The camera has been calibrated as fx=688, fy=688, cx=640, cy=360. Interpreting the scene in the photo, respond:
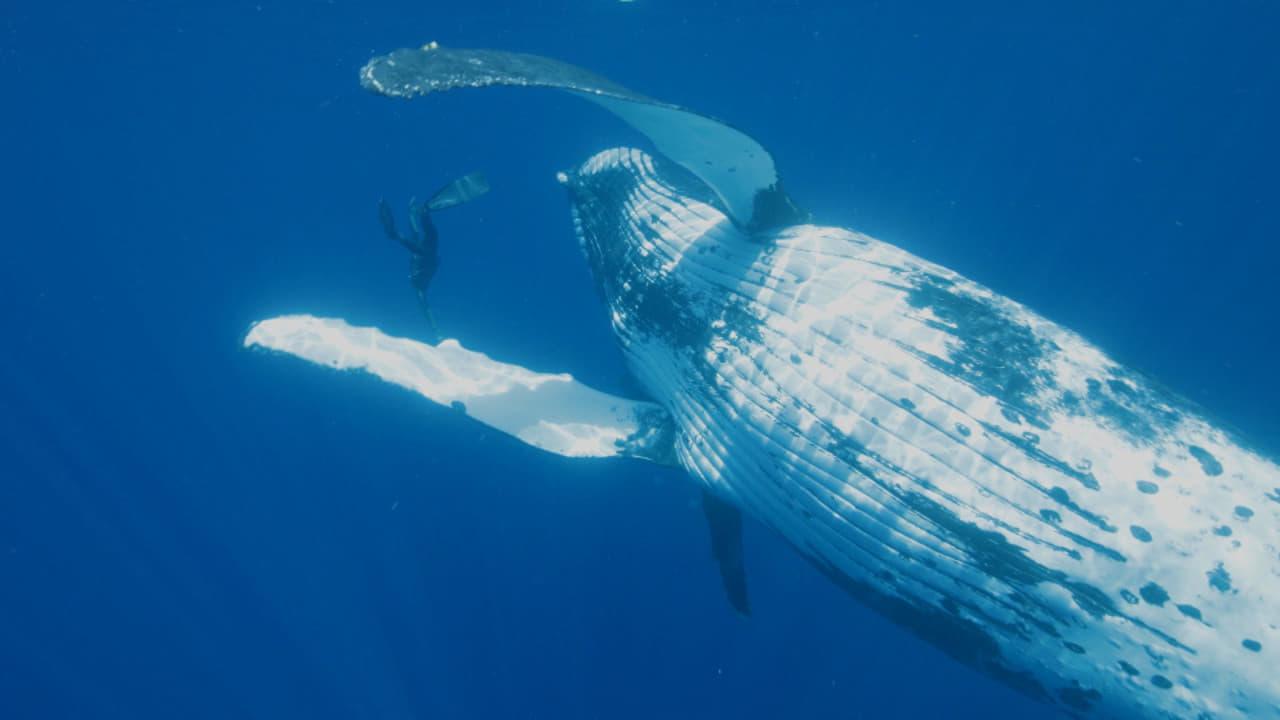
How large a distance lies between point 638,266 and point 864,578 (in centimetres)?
292

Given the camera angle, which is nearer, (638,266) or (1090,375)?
(1090,375)

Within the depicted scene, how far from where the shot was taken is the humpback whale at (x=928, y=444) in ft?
10.8

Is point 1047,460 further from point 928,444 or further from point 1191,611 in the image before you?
point 1191,611

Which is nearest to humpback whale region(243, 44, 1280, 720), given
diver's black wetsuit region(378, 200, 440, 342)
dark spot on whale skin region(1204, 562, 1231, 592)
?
dark spot on whale skin region(1204, 562, 1231, 592)

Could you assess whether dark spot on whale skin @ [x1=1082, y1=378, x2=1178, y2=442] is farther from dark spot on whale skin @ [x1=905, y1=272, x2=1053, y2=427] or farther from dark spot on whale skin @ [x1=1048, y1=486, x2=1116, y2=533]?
dark spot on whale skin @ [x1=1048, y1=486, x2=1116, y2=533]

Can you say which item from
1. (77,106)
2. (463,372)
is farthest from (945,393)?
(77,106)

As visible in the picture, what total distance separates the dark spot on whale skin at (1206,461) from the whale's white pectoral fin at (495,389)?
132 inches

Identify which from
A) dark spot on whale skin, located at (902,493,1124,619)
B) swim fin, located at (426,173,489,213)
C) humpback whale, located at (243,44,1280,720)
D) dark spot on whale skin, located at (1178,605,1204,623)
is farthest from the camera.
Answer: swim fin, located at (426,173,489,213)

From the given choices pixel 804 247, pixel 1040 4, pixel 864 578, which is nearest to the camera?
pixel 864 578

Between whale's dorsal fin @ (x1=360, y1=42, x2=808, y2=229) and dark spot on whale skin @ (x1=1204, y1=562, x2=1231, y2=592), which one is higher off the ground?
whale's dorsal fin @ (x1=360, y1=42, x2=808, y2=229)

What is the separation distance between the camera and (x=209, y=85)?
21703mm

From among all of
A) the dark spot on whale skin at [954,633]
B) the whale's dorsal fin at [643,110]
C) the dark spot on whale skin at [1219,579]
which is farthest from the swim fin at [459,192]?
the dark spot on whale skin at [1219,579]

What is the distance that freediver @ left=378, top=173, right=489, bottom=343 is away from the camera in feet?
19.9

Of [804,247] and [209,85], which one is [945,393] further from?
[209,85]
